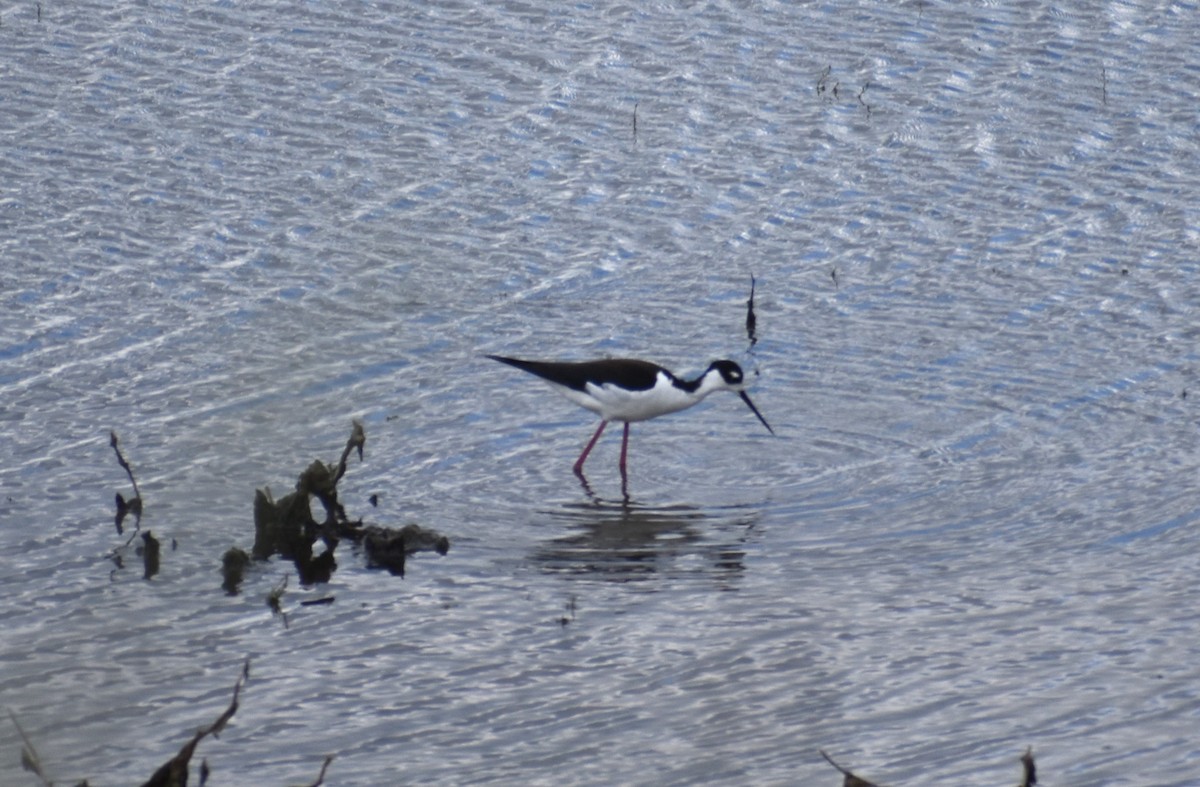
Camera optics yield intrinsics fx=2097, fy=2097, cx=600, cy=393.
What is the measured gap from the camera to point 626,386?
11.4 m

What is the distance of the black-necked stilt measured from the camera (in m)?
11.4

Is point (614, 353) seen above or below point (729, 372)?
below

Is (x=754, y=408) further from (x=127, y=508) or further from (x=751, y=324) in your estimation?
(x=127, y=508)

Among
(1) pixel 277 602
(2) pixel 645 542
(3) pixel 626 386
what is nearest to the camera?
(1) pixel 277 602

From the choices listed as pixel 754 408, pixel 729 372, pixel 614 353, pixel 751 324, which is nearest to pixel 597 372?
pixel 729 372

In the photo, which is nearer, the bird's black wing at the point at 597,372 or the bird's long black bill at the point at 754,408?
the bird's black wing at the point at 597,372

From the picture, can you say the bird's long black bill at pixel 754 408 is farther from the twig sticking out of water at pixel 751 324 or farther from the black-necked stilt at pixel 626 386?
the twig sticking out of water at pixel 751 324

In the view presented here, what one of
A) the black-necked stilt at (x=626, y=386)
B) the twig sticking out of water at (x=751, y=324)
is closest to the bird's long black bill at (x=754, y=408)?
the black-necked stilt at (x=626, y=386)

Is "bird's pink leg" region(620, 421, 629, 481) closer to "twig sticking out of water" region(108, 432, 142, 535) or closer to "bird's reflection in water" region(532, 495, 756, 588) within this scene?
"bird's reflection in water" region(532, 495, 756, 588)

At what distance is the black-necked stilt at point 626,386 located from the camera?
1140 centimetres

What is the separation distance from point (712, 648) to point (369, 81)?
9.72m

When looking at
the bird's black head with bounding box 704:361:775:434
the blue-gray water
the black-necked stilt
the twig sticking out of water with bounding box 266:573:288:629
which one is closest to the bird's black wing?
the black-necked stilt

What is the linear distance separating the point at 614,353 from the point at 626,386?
129 cm

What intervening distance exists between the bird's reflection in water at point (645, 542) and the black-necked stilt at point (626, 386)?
614mm
